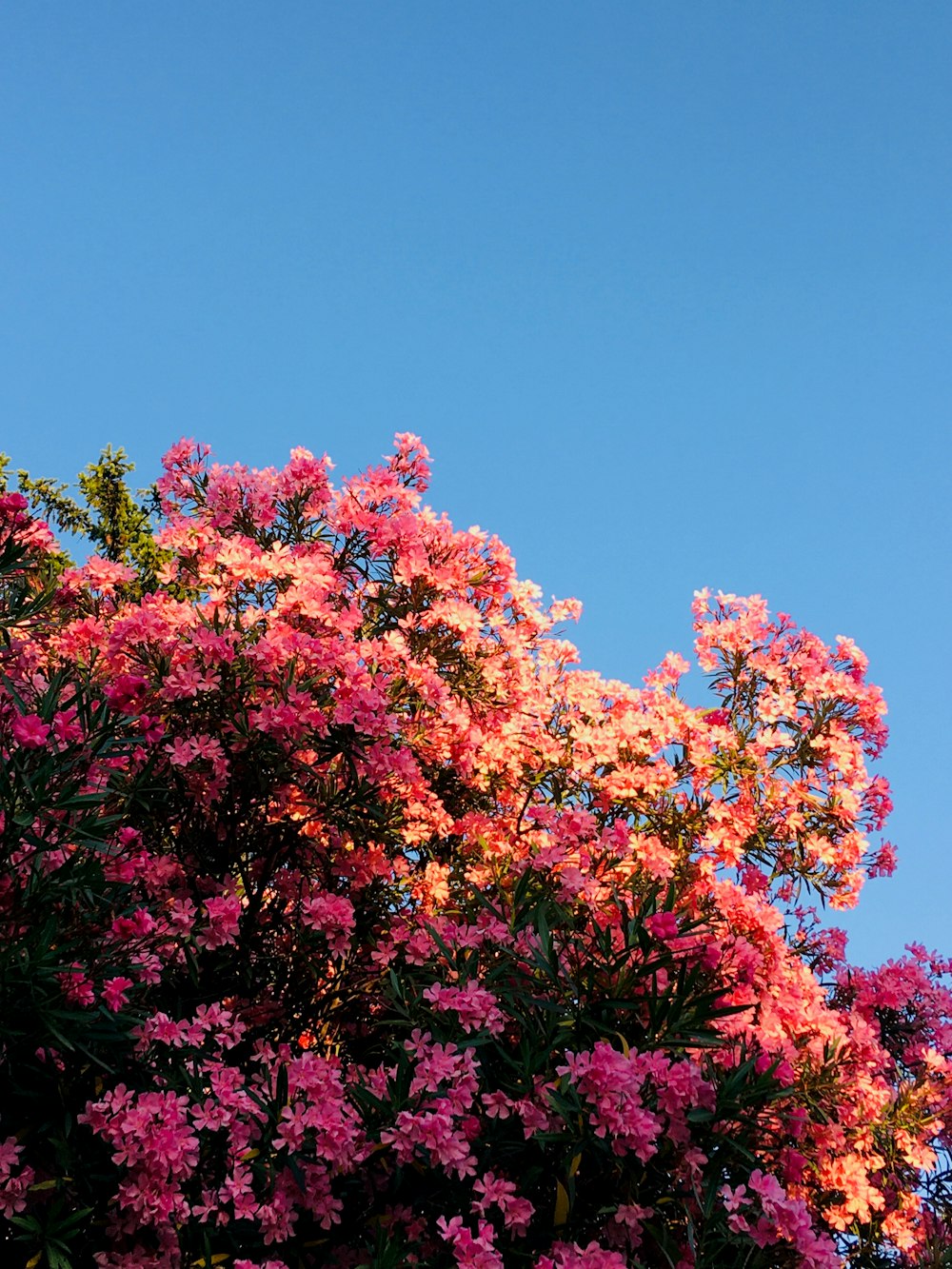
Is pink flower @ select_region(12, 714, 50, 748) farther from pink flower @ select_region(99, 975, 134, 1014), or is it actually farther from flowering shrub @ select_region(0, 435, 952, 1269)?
pink flower @ select_region(99, 975, 134, 1014)

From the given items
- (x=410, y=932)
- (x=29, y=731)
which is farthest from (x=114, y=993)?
(x=410, y=932)

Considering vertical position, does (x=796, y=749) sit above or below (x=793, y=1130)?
above

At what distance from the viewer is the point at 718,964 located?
554 centimetres

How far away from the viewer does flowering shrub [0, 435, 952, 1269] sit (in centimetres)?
459

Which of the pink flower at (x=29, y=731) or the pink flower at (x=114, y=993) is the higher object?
the pink flower at (x=29, y=731)

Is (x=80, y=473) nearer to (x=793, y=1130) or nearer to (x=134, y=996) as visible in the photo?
(x=134, y=996)

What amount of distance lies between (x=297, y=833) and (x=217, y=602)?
1.24 m

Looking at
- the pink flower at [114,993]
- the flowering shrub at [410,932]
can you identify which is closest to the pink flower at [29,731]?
the flowering shrub at [410,932]

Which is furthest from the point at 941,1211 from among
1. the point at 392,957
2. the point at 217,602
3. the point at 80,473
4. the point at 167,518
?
the point at 80,473

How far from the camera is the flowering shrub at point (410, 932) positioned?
459cm

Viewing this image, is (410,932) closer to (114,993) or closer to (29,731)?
(114,993)

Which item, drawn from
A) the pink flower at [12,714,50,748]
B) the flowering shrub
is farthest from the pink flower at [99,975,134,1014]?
the pink flower at [12,714,50,748]

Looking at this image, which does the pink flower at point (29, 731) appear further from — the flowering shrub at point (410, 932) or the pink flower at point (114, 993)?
the pink flower at point (114, 993)

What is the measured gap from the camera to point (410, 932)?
244 inches
